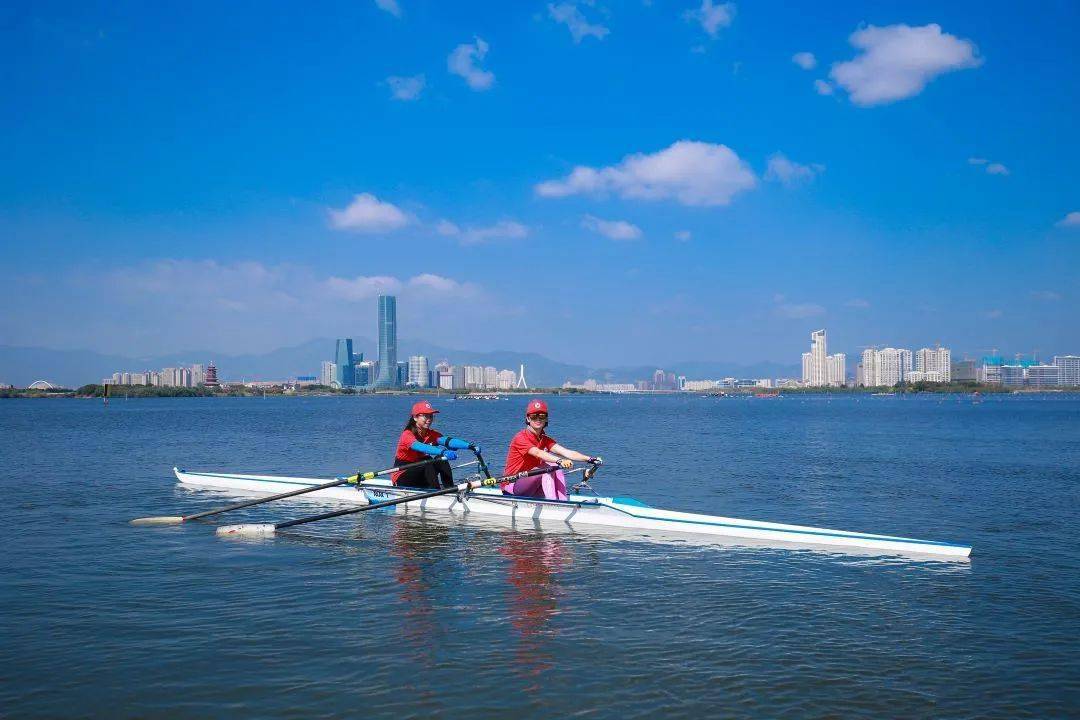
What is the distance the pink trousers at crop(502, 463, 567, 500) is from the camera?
47.7 ft

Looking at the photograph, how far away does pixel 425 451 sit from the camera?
1472cm

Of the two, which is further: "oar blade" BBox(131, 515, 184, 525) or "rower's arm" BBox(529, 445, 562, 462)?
"oar blade" BBox(131, 515, 184, 525)

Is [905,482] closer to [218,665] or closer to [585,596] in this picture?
[585,596]

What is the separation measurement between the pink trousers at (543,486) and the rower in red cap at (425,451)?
1073mm

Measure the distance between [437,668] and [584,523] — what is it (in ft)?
22.8

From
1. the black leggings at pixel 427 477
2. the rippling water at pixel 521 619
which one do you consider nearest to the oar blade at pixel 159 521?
the rippling water at pixel 521 619

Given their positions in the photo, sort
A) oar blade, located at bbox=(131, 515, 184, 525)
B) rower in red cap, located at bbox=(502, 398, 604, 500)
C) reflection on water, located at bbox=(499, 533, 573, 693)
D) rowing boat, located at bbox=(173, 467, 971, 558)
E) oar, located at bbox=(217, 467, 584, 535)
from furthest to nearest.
Answer: oar blade, located at bbox=(131, 515, 184, 525) < rower in red cap, located at bbox=(502, 398, 604, 500) < oar, located at bbox=(217, 467, 584, 535) < rowing boat, located at bbox=(173, 467, 971, 558) < reflection on water, located at bbox=(499, 533, 573, 693)

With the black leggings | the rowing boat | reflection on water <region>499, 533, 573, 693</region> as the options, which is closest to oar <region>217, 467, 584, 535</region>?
the rowing boat

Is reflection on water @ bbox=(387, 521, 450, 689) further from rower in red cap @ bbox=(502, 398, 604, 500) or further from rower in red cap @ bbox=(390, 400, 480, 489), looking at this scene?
rower in red cap @ bbox=(502, 398, 604, 500)

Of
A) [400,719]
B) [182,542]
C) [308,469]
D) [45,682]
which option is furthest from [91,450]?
[400,719]

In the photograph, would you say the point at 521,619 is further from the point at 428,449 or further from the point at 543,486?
the point at 428,449

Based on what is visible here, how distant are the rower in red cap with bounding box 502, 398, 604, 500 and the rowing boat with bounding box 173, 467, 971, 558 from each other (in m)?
0.26

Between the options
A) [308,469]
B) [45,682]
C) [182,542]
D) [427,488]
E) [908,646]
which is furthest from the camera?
[308,469]

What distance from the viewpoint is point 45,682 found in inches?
281
